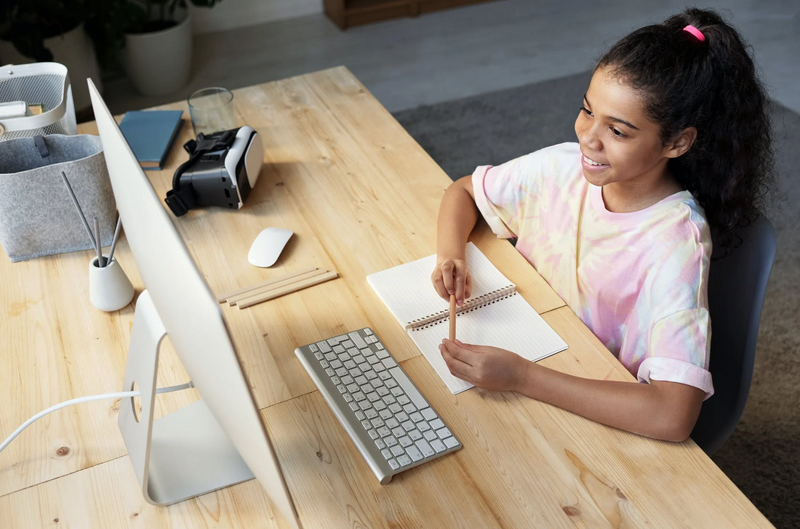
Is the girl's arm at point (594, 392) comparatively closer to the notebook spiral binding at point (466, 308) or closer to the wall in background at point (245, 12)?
the notebook spiral binding at point (466, 308)

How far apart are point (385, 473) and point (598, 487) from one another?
26cm

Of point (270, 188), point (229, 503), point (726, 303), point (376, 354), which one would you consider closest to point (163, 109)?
point (270, 188)

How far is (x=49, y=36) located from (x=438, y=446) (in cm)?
A: 278

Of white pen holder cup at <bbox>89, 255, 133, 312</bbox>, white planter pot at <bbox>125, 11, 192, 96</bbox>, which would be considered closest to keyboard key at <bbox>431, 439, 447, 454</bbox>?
white pen holder cup at <bbox>89, 255, 133, 312</bbox>

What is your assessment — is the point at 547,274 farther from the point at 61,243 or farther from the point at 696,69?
the point at 61,243

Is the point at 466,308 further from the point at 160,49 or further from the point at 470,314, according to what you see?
the point at 160,49

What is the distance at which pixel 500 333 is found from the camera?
1112 millimetres

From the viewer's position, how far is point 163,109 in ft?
5.86

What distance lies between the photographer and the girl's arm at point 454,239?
118 centimetres

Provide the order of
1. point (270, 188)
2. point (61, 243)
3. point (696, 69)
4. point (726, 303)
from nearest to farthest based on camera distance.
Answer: point (696, 69), point (726, 303), point (61, 243), point (270, 188)

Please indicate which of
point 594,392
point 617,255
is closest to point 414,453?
point 594,392

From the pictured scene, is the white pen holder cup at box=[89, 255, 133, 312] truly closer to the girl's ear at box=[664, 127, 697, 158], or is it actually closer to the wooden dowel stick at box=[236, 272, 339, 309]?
the wooden dowel stick at box=[236, 272, 339, 309]

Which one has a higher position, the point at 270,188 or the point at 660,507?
the point at 660,507

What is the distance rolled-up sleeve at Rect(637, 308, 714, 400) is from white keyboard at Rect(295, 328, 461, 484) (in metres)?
0.31
